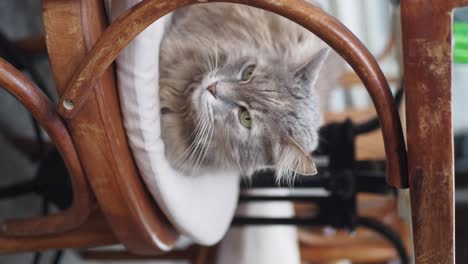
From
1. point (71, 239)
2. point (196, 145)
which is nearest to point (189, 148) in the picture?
point (196, 145)

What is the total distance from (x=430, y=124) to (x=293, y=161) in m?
0.37

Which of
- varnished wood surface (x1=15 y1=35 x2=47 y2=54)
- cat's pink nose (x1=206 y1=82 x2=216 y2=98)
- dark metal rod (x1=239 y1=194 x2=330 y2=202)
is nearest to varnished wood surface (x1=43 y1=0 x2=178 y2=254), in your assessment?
cat's pink nose (x1=206 y1=82 x2=216 y2=98)

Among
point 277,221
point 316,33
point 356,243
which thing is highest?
point 316,33

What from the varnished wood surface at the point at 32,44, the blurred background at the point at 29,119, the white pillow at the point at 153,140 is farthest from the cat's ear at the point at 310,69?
the varnished wood surface at the point at 32,44

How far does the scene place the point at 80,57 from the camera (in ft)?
1.96

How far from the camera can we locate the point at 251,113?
944 mm

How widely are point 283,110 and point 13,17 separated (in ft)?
3.20

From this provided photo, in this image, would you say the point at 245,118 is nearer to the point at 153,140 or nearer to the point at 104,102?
the point at 153,140

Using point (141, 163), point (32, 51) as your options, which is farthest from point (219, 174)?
point (32, 51)

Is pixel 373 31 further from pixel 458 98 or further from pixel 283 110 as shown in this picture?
pixel 283 110

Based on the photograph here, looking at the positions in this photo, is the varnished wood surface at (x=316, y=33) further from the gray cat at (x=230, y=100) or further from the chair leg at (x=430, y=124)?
the gray cat at (x=230, y=100)

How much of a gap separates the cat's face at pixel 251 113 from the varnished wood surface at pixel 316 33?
330 mm

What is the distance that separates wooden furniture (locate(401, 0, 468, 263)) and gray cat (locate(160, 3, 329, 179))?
13.1 inches

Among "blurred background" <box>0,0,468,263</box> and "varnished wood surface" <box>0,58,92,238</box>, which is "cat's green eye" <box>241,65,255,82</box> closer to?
"varnished wood surface" <box>0,58,92,238</box>
